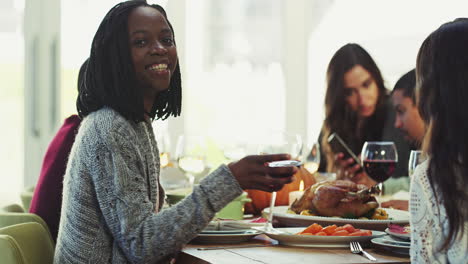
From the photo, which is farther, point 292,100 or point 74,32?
point 292,100

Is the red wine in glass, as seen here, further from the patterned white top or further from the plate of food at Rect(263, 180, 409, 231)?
the patterned white top

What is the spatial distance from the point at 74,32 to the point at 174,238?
3.76 metres

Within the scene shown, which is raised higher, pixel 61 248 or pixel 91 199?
pixel 91 199

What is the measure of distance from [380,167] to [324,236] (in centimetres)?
84

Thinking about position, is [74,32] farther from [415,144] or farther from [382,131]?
[415,144]

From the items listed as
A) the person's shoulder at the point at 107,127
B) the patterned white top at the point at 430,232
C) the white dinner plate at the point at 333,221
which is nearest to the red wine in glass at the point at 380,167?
the white dinner plate at the point at 333,221

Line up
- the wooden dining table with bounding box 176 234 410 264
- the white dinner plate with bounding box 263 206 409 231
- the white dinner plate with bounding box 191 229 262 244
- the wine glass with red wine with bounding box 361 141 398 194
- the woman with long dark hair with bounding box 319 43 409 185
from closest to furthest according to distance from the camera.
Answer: the wooden dining table with bounding box 176 234 410 264, the white dinner plate with bounding box 191 229 262 244, the white dinner plate with bounding box 263 206 409 231, the wine glass with red wine with bounding box 361 141 398 194, the woman with long dark hair with bounding box 319 43 409 185

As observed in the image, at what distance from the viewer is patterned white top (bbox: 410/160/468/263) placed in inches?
54.3

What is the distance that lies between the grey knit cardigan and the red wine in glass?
931 millimetres

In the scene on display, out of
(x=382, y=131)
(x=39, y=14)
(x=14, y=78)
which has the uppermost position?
(x=39, y=14)

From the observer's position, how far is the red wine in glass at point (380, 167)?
8.38 ft

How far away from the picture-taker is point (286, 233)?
72.7 inches

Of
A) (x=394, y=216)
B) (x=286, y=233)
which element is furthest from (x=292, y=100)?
(x=286, y=233)

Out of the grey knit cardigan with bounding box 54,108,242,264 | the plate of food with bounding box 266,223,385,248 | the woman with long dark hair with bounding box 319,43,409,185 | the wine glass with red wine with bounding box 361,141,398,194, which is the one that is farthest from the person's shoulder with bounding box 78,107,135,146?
the woman with long dark hair with bounding box 319,43,409,185
